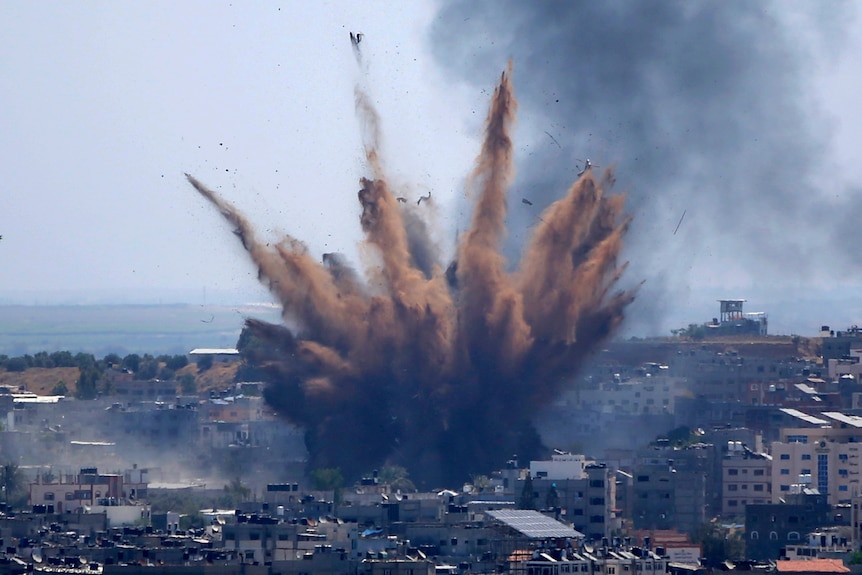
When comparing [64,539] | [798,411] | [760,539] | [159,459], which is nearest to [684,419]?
[798,411]

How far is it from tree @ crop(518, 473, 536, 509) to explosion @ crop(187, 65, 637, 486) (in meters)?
14.1

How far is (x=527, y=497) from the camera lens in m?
72.2

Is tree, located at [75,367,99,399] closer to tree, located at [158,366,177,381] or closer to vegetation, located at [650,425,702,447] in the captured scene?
tree, located at [158,366,177,381]

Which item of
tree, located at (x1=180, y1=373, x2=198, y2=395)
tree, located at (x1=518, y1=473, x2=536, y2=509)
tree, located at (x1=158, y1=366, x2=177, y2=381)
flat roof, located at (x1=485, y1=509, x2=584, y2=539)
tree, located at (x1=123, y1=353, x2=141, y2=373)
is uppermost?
tree, located at (x1=123, y1=353, x2=141, y2=373)

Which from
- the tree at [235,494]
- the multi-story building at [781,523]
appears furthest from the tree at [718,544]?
the tree at [235,494]

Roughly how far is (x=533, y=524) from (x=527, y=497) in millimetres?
9221

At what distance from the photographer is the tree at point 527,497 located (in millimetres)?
71812

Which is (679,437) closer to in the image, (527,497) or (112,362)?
(527,497)

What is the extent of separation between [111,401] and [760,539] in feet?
173

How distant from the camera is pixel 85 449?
3949 inches

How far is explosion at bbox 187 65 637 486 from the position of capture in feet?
290

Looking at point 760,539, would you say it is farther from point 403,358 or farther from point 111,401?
point 111,401

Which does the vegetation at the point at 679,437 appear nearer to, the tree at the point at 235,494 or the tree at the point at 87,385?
the tree at the point at 235,494

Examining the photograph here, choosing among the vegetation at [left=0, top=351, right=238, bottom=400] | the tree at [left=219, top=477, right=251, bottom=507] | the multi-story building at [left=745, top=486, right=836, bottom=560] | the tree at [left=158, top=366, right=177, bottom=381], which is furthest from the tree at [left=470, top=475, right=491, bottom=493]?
the tree at [left=158, top=366, right=177, bottom=381]
